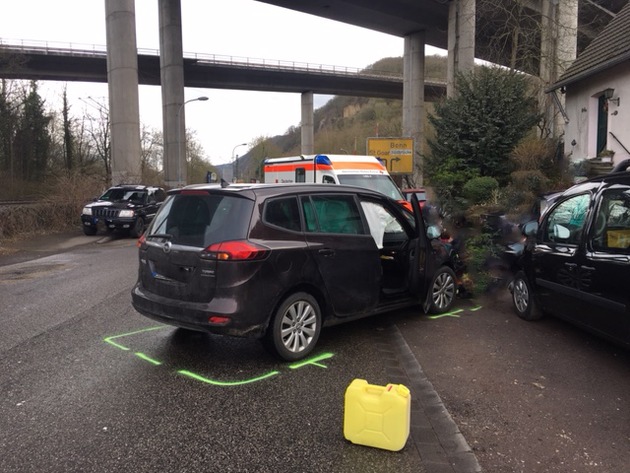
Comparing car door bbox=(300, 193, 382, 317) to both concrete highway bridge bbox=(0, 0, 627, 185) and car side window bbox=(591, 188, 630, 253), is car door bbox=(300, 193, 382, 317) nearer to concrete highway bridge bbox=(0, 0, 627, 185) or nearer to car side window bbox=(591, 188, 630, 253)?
car side window bbox=(591, 188, 630, 253)

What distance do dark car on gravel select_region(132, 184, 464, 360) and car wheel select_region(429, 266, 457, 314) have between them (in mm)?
889

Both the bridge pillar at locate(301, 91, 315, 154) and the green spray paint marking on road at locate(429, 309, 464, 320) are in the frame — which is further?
the bridge pillar at locate(301, 91, 315, 154)

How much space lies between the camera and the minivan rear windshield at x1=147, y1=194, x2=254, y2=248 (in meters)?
4.68

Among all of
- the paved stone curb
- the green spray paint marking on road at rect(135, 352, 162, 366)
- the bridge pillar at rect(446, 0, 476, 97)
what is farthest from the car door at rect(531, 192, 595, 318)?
the bridge pillar at rect(446, 0, 476, 97)

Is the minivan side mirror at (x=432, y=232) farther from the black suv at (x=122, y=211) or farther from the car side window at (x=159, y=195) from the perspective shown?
the car side window at (x=159, y=195)

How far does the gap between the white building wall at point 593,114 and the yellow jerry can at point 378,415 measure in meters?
14.9

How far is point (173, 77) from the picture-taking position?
4328 centimetres

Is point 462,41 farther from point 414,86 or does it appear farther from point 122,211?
point 122,211

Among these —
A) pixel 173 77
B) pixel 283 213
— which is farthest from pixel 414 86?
pixel 283 213

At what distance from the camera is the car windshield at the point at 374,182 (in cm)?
1273

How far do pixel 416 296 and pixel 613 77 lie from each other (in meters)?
13.1

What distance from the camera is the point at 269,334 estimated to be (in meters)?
4.80

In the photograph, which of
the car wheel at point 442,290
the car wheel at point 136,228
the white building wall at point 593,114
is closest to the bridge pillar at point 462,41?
the white building wall at point 593,114

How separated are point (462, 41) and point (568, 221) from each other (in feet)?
100
